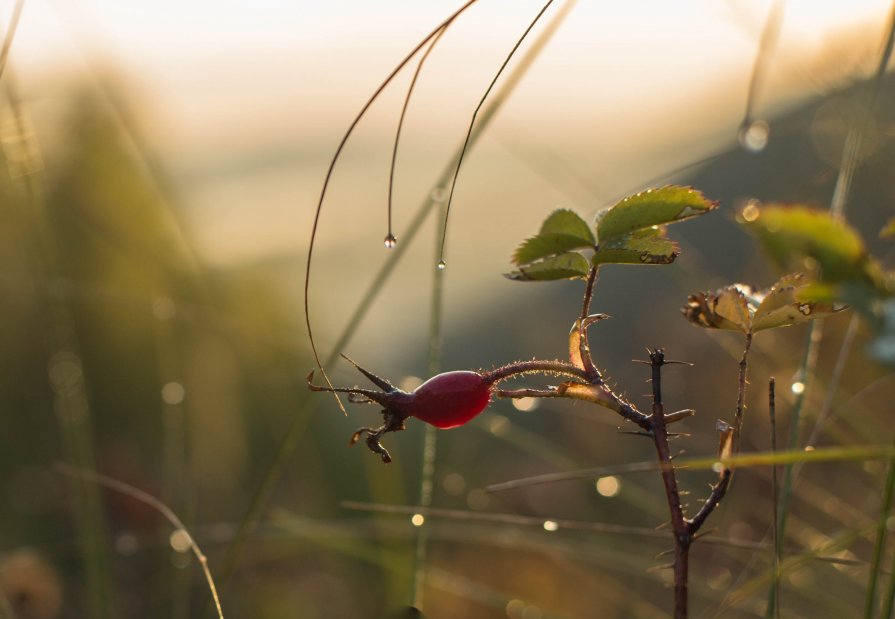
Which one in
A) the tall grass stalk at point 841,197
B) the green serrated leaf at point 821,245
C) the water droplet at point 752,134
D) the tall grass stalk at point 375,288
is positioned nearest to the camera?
the green serrated leaf at point 821,245

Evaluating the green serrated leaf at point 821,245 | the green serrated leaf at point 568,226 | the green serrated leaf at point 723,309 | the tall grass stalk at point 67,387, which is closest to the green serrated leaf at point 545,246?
the green serrated leaf at point 568,226

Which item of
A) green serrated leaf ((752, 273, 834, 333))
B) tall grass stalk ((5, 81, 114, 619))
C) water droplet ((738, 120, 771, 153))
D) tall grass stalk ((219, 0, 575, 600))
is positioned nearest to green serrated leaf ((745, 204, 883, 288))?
green serrated leaf ((752, 273, 834, 333))

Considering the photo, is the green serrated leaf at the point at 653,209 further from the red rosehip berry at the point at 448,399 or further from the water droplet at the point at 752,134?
the water droplet at the point at 752,134

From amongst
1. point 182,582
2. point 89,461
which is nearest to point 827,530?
point 182,582

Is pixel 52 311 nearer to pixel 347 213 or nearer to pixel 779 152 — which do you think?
pixel 779 152

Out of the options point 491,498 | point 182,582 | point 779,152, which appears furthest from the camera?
point 779,152

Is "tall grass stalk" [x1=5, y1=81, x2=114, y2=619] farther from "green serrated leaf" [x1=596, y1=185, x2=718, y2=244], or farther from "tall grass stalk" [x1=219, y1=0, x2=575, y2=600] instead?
"green serrated leaf" [x1=596, y1=185, x2=718, y2=244]
